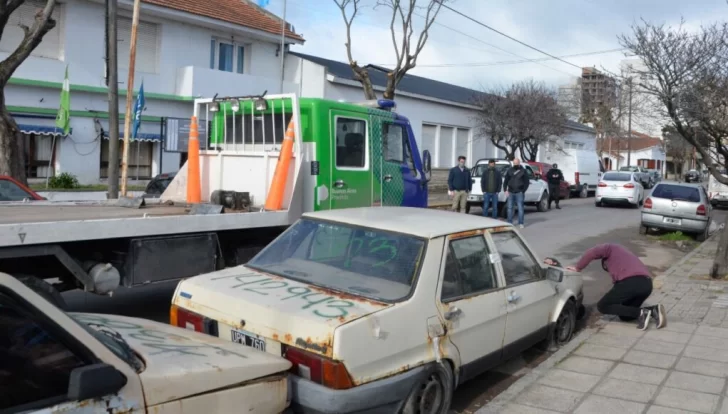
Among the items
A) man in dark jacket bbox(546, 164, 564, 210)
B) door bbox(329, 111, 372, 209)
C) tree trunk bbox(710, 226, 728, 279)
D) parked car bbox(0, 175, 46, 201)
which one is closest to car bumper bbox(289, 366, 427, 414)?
door bbox(329, 111, 372, 209)

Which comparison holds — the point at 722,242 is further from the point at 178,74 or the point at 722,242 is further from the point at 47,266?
the point at 178,74

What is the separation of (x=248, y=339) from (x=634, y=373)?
359 centimetres

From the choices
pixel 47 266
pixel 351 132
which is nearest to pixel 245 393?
pixel 47 266

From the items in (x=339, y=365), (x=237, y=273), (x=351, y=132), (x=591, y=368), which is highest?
(x=351, y=132)

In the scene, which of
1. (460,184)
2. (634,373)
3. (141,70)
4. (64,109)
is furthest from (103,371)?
(141,70)

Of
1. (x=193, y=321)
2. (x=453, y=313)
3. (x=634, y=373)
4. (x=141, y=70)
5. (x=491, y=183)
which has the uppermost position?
(x=141, y=70)

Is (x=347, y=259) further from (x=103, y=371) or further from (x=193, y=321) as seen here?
(x=103, y=371)

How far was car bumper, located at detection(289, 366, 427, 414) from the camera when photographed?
384 centimetres

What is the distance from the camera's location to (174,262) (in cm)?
656

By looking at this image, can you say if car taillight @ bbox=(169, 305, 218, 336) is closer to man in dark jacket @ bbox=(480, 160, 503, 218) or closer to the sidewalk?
the sidewalk

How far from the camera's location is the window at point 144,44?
67.7ft

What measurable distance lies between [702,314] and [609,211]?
17300 millimetres

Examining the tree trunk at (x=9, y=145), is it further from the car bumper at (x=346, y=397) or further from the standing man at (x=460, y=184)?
the car bumper at (x=346, y=397)

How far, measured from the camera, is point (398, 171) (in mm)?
9211
